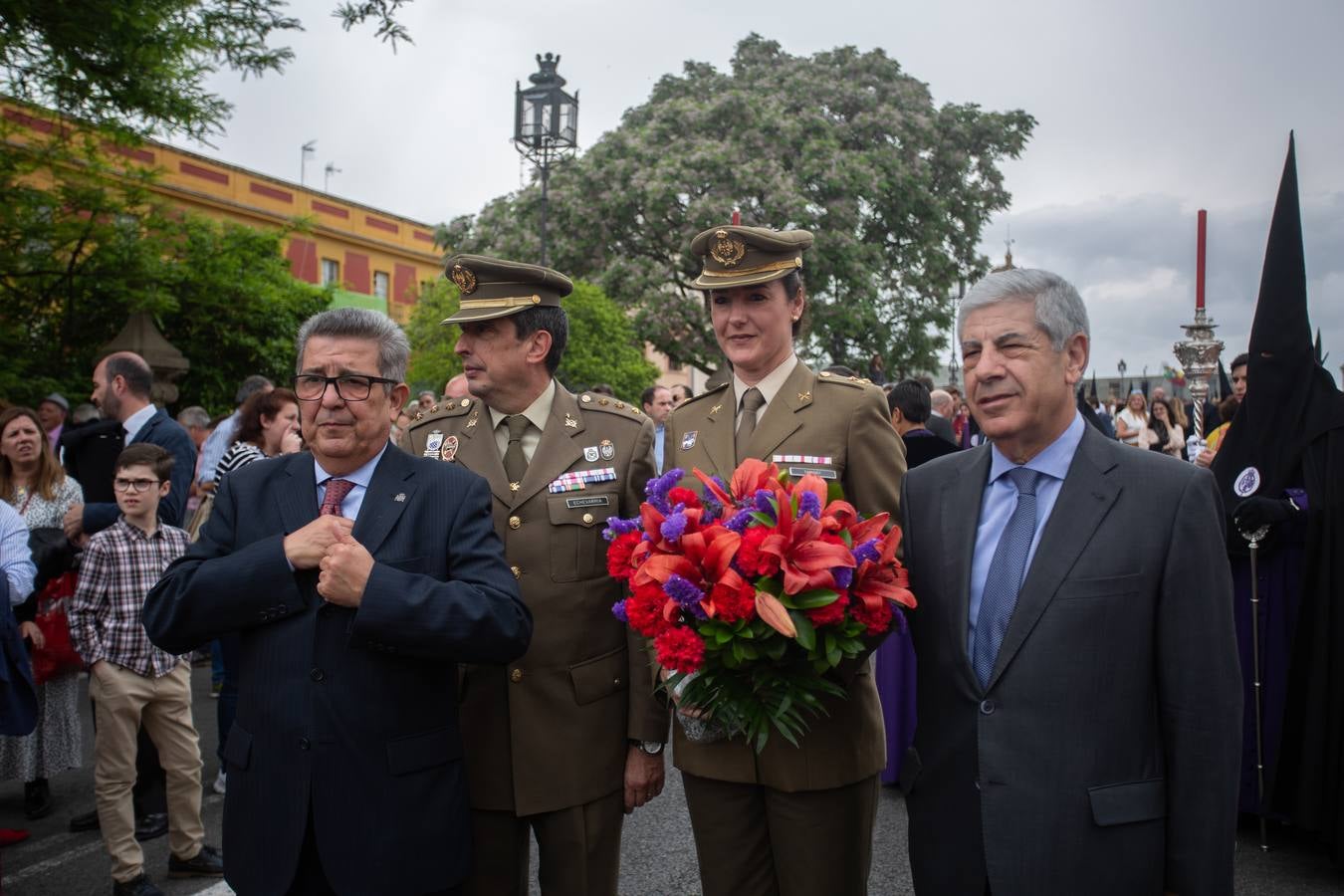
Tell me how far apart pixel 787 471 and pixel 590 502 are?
2.42 feet

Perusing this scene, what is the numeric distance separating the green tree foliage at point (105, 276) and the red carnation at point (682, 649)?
1095cm

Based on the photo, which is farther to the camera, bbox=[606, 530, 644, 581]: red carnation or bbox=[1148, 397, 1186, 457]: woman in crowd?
bbox=[1148, 397, 1186, 457]: woman in crowd

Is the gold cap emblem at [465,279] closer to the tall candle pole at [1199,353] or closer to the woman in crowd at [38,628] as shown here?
the woman in crowd at [38,628]

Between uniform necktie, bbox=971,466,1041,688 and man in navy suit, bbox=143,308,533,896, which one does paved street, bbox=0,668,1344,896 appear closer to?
man in navy suit, bbox=143,308,533,896

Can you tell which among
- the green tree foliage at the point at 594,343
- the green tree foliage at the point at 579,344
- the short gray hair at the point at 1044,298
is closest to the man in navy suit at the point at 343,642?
the short gray hair at the point at 1044,298

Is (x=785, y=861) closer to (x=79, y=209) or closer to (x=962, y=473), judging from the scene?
(x=962, y=473)

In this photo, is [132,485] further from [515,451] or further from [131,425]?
[515,451]

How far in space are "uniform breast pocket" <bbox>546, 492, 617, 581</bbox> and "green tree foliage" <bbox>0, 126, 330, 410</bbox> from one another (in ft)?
33.1

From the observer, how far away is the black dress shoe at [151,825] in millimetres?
4906

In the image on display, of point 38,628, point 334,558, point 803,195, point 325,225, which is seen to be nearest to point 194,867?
point 38,628

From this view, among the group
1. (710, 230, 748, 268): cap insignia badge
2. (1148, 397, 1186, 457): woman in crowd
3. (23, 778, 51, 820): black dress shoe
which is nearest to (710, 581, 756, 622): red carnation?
(710, 230, 748, 268): cap insignia badge

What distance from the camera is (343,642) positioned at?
230 centimetres

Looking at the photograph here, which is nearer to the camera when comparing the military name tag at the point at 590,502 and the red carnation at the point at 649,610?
the red carnation at the point at 649,610

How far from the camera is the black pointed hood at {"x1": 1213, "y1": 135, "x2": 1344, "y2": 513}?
4.58 metres
